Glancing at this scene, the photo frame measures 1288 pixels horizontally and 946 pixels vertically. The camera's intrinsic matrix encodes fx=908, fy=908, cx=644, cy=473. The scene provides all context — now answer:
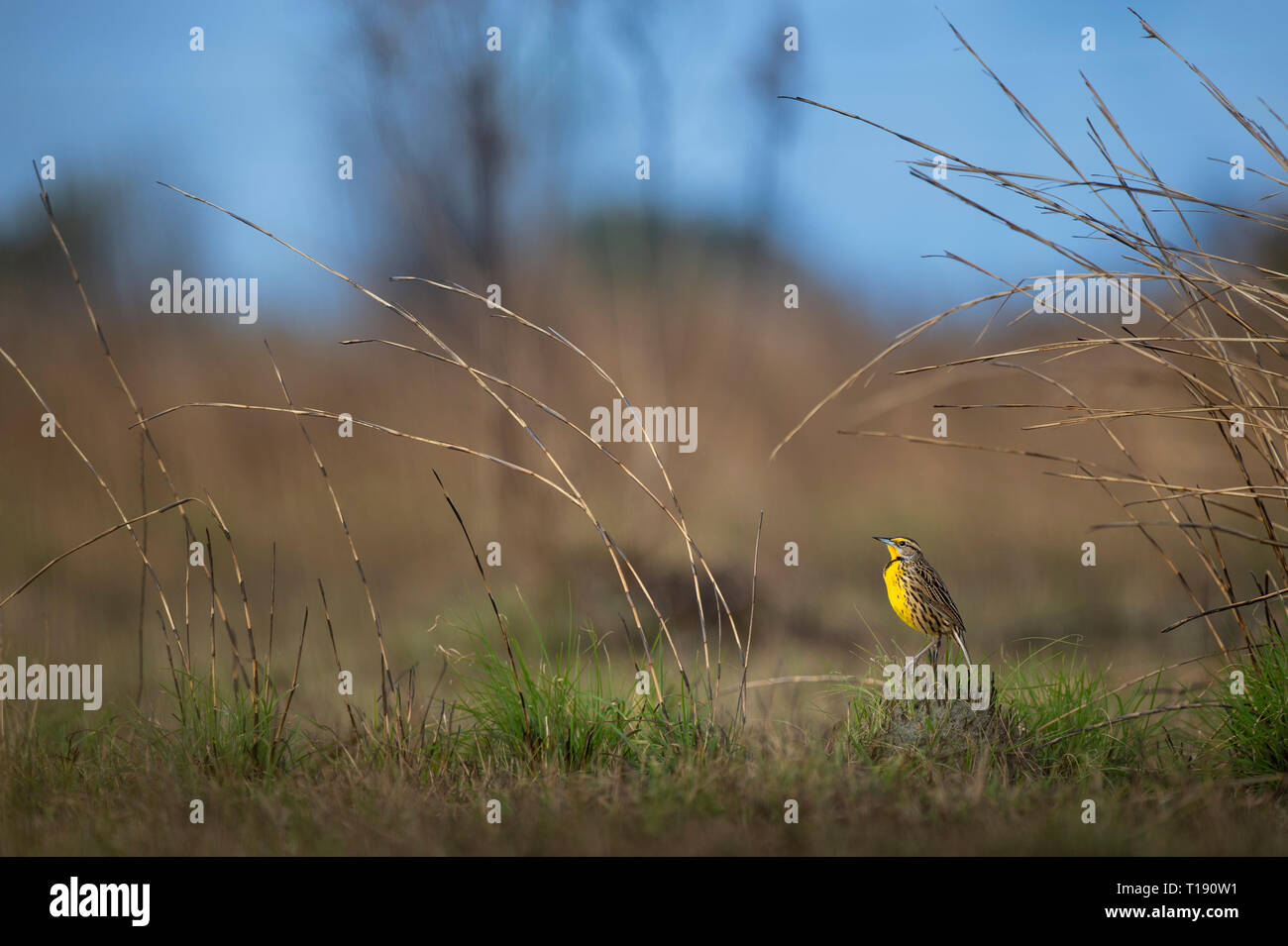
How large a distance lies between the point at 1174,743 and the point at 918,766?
91cm

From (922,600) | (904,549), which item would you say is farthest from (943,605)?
(904,549)

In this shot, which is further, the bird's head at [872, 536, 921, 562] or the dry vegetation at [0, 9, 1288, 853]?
the bird's head at [872, 536, 921, 562]

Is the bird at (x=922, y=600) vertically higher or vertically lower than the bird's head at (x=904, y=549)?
lower

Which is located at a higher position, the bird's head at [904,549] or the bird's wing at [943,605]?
the bird's head at [904,549]

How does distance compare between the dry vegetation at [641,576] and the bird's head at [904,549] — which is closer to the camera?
the dry vegetation at [641,576]

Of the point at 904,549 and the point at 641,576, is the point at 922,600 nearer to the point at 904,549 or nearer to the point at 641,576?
the point at 904,549

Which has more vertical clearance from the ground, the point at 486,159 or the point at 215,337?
the point at 486,159

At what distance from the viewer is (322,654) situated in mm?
5281

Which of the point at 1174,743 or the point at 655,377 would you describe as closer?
the point at 1174,743

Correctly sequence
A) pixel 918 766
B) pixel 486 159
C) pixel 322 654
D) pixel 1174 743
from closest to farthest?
pixel 918 766 < pixel 1174 743 < pixel 322 654 < pixel 486 159

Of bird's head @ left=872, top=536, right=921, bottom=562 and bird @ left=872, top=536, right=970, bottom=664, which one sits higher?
bird's head @ left=872, top=536, right=921, bottom=562

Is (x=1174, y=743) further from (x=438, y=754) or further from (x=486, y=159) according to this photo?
(x=486, y=159)
